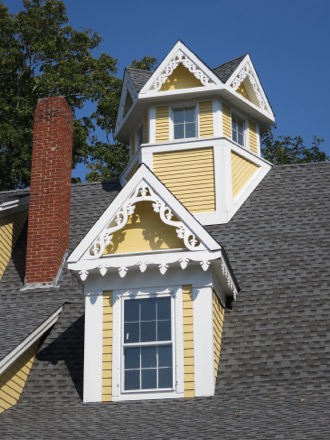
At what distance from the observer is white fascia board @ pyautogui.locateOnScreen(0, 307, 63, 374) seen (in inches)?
468

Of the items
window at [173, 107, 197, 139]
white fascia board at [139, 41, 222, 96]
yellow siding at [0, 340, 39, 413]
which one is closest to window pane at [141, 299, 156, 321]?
yellow siding at [0, 340, 39, 413]

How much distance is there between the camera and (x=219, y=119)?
18016 millimetres

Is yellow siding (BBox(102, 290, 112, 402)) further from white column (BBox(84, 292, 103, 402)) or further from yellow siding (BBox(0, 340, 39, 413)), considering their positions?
yellow siding (BBox(0, 340, 39, 413))

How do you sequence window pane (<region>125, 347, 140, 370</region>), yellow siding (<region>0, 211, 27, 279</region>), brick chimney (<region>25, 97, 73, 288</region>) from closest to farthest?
window pane (<region>125, 347, 140, 370</region>)
brick chimney (<region>25, 97, 73, 288</region>)
yellow siding (<region>0, 211, 27, 279</region>)

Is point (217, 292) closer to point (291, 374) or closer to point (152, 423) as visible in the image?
point (291, 374)

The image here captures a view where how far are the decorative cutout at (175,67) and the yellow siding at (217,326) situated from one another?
642cm

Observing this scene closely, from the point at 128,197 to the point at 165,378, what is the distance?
2.83 metres

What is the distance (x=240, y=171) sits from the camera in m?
17.7

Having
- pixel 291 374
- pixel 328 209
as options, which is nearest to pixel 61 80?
pixel 328 209

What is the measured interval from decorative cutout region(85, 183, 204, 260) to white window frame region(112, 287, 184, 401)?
729 mm

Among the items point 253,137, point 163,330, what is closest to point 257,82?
point 253,137

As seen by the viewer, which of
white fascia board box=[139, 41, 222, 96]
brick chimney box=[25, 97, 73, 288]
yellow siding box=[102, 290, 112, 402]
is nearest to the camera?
yellow siding box=[102, 290, 112, 402]

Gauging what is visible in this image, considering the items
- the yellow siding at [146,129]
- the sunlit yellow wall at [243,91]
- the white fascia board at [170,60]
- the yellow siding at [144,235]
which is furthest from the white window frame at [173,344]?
the sunlit yellow wall at [243,91]

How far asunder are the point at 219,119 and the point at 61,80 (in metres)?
14.1
